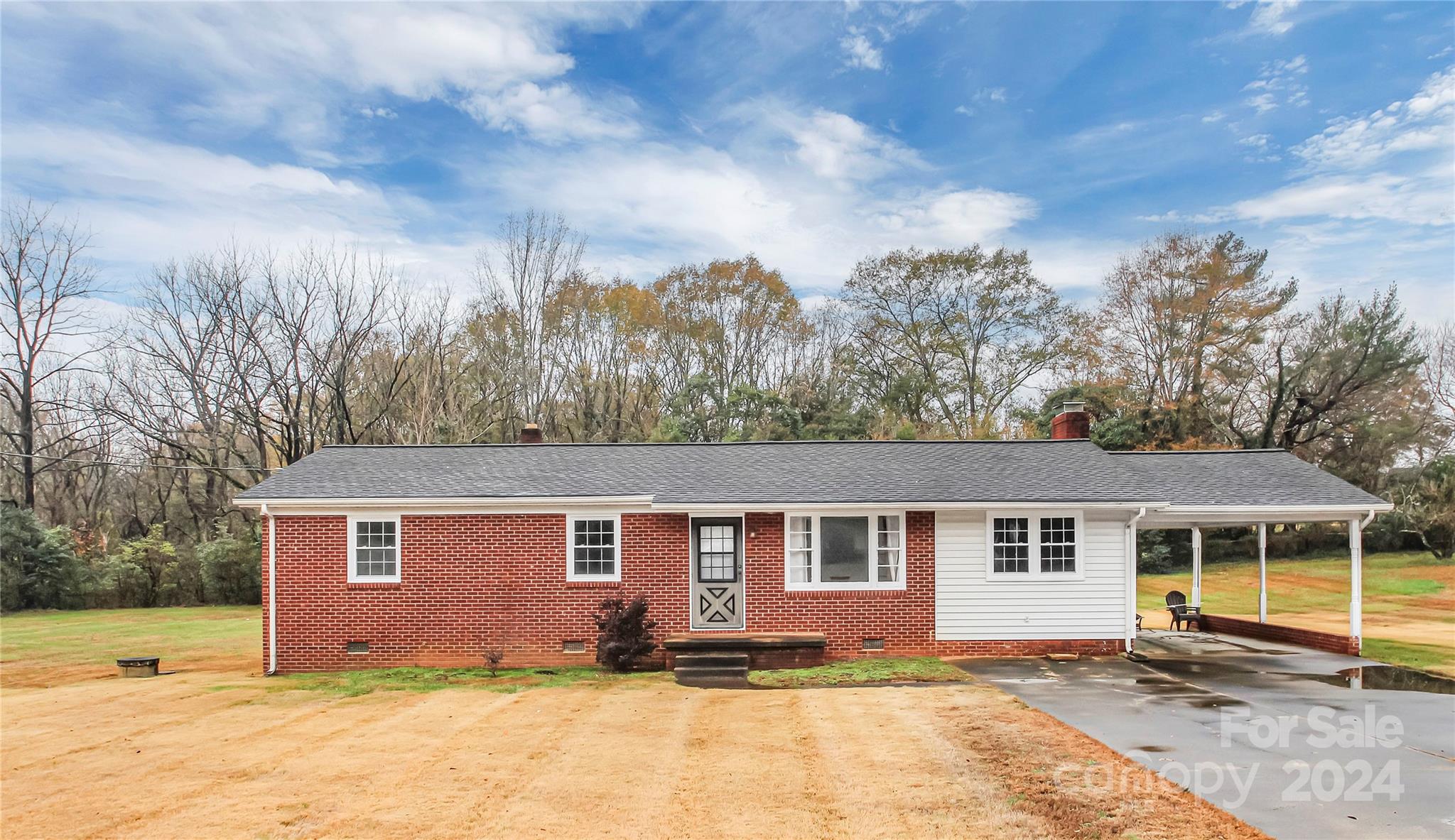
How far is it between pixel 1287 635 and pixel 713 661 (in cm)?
1119

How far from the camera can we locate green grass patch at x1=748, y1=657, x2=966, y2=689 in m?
12.8

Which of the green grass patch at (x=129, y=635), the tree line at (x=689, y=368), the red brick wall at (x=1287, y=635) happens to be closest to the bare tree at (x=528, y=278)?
the tree line at (x=689, y=368)

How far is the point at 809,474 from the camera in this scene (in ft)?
52.7

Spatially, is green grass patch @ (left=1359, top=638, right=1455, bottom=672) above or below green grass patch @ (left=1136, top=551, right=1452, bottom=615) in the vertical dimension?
above

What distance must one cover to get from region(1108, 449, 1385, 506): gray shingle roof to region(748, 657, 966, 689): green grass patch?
5.46 meters

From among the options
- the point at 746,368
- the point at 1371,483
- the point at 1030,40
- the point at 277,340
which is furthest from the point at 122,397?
the point at 1371,483

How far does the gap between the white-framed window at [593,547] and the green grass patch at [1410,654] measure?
13099mm

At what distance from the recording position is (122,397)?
118 feet

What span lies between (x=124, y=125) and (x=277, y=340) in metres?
12.2

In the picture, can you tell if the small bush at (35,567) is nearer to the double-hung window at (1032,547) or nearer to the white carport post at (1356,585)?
the double-hung window at (1032,547)

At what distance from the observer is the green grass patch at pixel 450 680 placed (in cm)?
1304

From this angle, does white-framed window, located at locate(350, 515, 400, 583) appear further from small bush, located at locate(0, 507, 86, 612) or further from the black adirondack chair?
small bush, located at locate(0, 507, 86, 612)

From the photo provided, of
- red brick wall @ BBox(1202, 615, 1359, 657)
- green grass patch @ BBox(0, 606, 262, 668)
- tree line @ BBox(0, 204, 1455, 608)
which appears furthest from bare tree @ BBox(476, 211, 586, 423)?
red brick wall @ BBox(1202, 615, 1359, 657)

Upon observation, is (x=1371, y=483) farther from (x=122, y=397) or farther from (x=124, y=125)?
(x=122, y=397)
